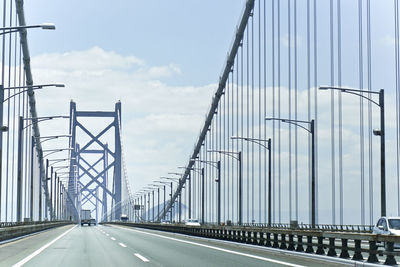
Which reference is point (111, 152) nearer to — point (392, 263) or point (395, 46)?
point (395, 46)

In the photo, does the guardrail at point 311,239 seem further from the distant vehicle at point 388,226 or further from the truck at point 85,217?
the truck at point 85,217

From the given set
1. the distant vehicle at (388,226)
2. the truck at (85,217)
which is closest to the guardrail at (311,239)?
the distant vehicle at (388,226)

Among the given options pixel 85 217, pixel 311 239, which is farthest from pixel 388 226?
pixel 85 217

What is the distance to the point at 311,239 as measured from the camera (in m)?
22.1

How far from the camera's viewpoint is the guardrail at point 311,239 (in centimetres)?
1703

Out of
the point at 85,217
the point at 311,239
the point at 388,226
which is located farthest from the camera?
the point at 85,217

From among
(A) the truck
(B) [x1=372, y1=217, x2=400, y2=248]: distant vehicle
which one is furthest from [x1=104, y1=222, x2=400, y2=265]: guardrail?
(A) the truck

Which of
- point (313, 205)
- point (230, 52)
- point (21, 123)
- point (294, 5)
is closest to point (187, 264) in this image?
point (313, 205)

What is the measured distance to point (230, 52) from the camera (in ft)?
234

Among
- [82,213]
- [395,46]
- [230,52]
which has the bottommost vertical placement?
[82,213]

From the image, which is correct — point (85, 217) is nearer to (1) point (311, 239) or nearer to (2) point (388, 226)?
(2) point (388, 226)

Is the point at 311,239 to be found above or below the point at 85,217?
above

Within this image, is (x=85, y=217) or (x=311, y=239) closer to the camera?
(x=311, y=239)

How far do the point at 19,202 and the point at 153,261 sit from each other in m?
29.9
